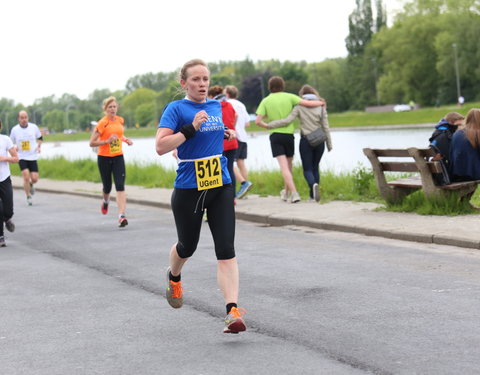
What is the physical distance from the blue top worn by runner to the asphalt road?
1056 mm

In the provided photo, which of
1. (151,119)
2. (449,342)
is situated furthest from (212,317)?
(151,119)

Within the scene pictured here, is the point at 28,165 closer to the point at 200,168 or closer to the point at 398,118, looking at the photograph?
the point at 200,168

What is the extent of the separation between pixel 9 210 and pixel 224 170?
7.15 m

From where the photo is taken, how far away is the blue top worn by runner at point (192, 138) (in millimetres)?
5906

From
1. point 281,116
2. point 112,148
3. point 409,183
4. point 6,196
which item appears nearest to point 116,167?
point 112,148

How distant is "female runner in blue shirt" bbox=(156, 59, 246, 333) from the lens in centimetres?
586

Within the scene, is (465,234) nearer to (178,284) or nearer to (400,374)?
(178,284)

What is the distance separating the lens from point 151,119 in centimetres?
19838

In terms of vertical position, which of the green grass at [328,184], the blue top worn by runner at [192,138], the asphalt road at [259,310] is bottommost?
the green grass at [328,184]

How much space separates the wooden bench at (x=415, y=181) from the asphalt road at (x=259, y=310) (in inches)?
58.3

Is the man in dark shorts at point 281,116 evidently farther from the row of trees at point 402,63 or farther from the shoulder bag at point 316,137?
the row of trees at point 402,63

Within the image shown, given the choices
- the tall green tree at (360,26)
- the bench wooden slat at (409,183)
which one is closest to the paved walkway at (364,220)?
the bench wooden slat at (409,183)

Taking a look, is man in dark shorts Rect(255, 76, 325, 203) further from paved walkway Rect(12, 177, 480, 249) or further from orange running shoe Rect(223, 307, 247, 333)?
orange running shoe Rect(223, 307, 247, 333)

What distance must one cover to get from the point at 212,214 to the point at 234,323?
2.63 ft
